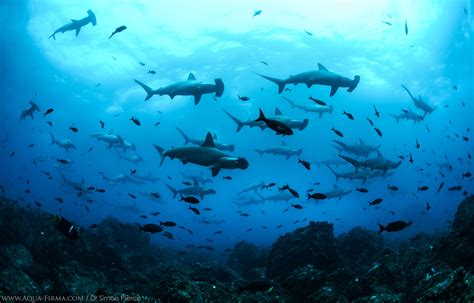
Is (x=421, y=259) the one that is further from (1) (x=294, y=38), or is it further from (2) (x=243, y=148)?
(2) (x=243, y=148)

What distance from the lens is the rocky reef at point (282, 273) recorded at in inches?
220

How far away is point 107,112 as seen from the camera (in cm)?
4191

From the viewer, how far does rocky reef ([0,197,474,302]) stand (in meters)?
5.59

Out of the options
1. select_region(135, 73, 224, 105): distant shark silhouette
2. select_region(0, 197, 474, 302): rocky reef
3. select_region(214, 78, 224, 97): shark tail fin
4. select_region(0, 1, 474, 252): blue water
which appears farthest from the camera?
select_region(0, 1, 474, 252): blue water

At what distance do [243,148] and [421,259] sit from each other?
138 ft

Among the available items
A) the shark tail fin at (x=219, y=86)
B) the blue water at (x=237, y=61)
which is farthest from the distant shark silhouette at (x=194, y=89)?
the blue water at (x=237, y=61)

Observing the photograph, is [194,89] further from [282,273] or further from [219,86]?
[282,273]

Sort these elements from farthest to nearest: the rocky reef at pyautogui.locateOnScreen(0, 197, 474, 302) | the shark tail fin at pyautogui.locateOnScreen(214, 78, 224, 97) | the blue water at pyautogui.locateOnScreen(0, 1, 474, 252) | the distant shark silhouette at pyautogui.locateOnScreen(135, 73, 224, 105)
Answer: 1. the blue water at pyautogui.locateOnScreen(0, 1, 474, 252)
2. the distant shark silhouette at pyautogui.locateOnScreen(135, 73, 224, 105)
3. the shark tail fin at pyautogui.locateOnScreen(214, 78, 224, 97)
4. the rocky reef at pyautogui.locateOnScreen(0, 197, 474, 302)

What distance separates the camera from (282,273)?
33.4 feet

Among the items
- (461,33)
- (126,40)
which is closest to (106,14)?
(126,40)

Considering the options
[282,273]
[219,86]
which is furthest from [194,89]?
[282,273]

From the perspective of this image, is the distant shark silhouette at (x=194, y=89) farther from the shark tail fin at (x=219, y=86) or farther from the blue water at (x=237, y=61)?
the blue water at (x=237, y=61)

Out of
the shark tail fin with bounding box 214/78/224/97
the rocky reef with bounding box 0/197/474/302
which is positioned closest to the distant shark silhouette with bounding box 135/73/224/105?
the shark tail fin with bounding box 214/78/224/97

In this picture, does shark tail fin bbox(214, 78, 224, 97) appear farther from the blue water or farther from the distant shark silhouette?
the blue water
